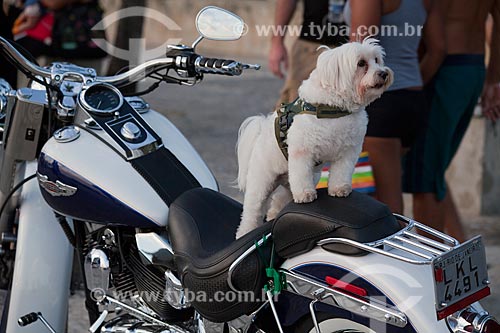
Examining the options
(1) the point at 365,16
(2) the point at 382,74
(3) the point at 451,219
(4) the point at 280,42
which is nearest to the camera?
(2) the point at 382,74

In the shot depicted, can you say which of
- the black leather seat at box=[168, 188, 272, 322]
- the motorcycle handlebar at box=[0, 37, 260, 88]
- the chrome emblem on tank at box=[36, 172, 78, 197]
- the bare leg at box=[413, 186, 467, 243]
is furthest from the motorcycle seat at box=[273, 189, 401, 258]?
the bare leg at box=[413, 186, 467, 243]

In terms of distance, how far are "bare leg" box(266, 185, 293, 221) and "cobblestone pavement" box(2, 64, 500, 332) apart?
2343 mm

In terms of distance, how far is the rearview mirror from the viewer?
10.0ft

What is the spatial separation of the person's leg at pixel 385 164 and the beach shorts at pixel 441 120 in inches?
23.5

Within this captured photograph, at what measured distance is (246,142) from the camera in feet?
9.49

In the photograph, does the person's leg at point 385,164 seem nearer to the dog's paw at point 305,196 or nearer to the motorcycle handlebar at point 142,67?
the motorcycle handlebar at point 142,67

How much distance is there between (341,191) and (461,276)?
0.42m

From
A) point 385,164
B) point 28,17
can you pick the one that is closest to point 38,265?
point 385,164

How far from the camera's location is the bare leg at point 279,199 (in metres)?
2.92

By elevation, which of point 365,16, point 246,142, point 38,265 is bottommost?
point 38,265

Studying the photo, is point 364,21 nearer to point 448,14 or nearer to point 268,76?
point 448,14

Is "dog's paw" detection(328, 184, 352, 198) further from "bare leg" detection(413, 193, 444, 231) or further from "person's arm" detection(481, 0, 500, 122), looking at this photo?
"person's arm" detection(481, 0, 500, 122)

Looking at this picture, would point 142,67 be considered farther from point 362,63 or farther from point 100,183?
point 362,63

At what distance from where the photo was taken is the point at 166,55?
10.5 feet
